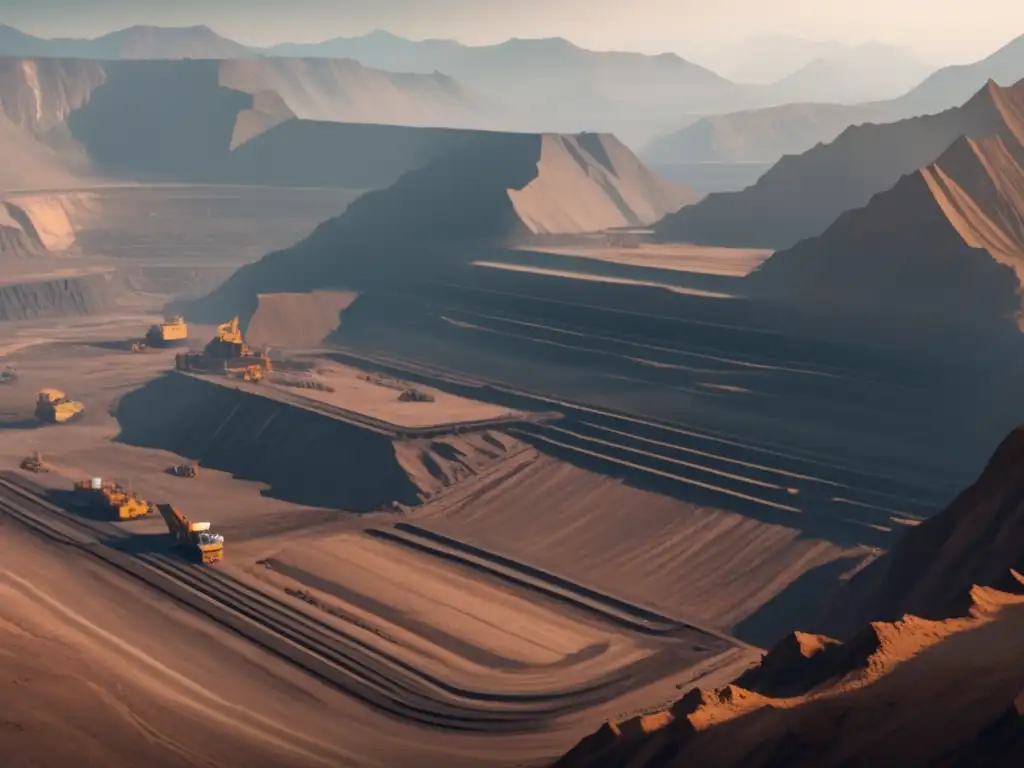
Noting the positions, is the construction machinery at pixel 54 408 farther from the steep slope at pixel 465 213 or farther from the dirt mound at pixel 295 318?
the steep slope at pixel 465 213

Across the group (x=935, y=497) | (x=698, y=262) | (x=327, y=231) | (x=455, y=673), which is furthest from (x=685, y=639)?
(x=327, y=231)

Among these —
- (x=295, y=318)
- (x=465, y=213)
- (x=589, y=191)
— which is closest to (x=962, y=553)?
(x=295, y=318)

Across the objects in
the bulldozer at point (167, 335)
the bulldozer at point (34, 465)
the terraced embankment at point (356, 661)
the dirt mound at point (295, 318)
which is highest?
the dirt mound at point (295, 318)

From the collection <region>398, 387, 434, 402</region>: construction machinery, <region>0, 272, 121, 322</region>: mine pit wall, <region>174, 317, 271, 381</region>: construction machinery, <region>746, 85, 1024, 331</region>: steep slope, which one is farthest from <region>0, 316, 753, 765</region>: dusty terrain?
<region>0, 272, 121, 322</region>: mine pit wall

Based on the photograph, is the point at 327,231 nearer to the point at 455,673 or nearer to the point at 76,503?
the point at 76,503

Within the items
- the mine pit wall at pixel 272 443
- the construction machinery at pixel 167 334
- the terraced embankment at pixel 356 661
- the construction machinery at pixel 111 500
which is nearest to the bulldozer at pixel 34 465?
the construction machinery at pixel 111 500

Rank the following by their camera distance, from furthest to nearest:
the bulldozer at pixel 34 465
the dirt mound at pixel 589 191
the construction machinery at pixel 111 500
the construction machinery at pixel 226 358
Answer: the dirt mound at pixel 589 191
the construction machinery at pixel 226 358
the bulldozer at pixel 34 465
the construction machinery at pixel 111 500

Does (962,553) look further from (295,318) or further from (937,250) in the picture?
(295,318)
